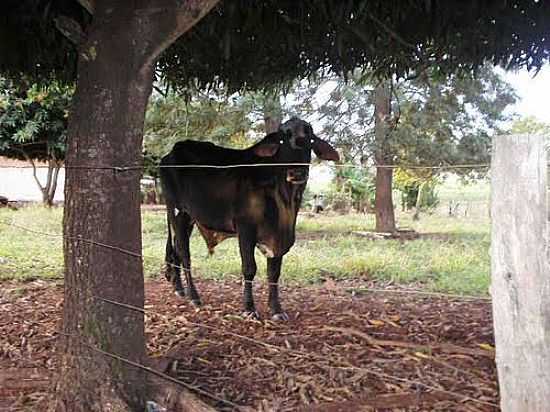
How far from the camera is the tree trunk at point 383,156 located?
10070mm

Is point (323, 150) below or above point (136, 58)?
below

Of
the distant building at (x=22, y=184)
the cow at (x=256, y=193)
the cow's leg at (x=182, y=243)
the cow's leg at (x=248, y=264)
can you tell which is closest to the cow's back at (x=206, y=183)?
the cow at (x=256, y=193)

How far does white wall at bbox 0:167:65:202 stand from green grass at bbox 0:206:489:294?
22.8 feet

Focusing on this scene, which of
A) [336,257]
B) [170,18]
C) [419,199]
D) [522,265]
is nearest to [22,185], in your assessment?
[419,199]

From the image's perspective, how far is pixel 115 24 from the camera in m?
2.73

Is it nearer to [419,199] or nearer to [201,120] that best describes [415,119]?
[201,120]

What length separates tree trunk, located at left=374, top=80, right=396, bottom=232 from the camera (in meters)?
10.1

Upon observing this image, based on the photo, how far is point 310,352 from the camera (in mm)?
3818

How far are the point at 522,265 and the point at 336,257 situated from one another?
6.36m

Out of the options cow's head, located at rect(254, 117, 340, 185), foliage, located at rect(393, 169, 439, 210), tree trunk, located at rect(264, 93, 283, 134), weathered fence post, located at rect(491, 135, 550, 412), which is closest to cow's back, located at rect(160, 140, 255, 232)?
cow's head, located at rect(254, 117, 340, 185)

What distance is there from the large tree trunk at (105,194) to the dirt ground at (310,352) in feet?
1.54

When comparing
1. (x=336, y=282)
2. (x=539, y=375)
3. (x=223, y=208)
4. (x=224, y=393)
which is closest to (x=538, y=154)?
(x=539, y=375)

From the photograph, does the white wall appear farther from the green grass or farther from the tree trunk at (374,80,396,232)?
the tree trunk at (374,80,396,232)

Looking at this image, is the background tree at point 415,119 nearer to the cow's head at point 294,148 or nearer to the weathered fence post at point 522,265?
the cow's head at point 294,148
